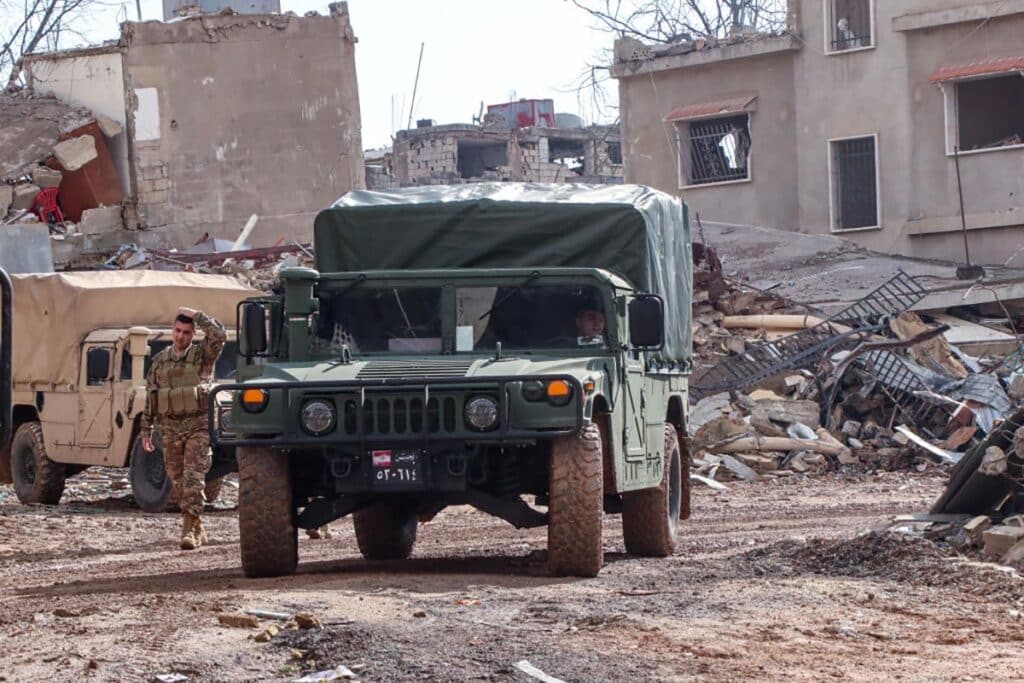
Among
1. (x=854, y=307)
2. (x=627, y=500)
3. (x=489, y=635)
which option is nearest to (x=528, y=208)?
(x=627, y=500)

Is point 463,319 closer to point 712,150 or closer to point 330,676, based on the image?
point 330,676

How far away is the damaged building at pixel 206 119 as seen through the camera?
3241 cm

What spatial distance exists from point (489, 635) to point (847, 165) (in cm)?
2509

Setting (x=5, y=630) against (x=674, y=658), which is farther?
(x=5, y=630)

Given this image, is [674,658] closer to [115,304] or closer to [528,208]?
[528,208]

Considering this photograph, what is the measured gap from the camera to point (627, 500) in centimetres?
1093

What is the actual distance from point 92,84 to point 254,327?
24021 millimetres

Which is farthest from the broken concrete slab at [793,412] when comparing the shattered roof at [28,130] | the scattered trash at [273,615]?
the shattered roof at [28,130]

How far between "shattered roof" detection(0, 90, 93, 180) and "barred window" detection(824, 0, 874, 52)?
13406 millimetres

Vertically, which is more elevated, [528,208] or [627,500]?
[528,208]

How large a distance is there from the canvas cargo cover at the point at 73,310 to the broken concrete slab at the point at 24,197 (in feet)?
49.6

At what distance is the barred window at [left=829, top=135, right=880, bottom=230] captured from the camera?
3077 cm

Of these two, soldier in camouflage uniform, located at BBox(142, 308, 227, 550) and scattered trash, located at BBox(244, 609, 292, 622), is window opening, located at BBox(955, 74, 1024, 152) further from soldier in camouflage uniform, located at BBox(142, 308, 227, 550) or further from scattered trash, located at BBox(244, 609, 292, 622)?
scattered trash, located at BBox(244, 609, 292, 622)

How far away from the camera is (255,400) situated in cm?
920
